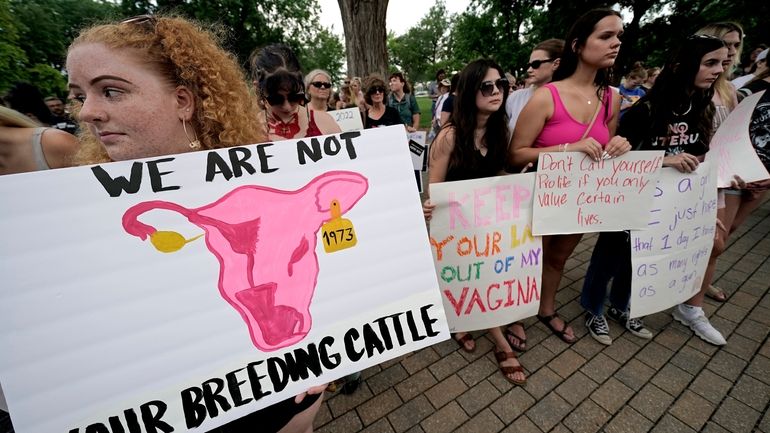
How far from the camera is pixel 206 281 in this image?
0.84 m

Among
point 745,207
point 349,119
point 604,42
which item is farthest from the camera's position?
point 349,119

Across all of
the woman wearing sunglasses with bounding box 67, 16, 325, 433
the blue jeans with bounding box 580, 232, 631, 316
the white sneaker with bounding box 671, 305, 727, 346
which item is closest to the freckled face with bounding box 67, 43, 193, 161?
the woman wearing sunglasses with bounding box 67, 16, 325, 433

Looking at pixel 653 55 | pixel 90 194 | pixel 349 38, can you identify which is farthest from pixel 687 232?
pixel 653 55

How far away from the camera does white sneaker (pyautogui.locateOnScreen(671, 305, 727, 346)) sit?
2.21 meters

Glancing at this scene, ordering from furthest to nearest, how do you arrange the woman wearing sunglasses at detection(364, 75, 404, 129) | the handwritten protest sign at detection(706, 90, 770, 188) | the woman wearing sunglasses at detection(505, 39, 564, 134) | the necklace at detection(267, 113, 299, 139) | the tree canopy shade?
the tree canopy shade → the woman wearing sunglasses at detection(364, 75, 404, 129) → the woman wearing sunglasses at detection(505, 39, 564, 134) → the handwritten protest sign at detection(706, 90, 770, 188) → the necklace at detection(267, 113, 299, 139)

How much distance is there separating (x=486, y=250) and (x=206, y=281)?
1.42 m

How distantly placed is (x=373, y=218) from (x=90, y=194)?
733mm

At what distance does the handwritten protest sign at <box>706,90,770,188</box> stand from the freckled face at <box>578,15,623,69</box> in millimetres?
1019

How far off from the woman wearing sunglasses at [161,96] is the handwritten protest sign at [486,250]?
0.98 m

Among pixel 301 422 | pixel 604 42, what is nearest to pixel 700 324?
pixel 604 42

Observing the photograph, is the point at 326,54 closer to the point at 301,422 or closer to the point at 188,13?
the point at 188,13

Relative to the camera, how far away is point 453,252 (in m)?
1.72

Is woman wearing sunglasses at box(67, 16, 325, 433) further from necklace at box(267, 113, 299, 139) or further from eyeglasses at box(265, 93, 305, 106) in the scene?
necklace at box(267, 113, 299, 139)

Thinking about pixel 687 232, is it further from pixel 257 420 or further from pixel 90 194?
pixel 90 194
